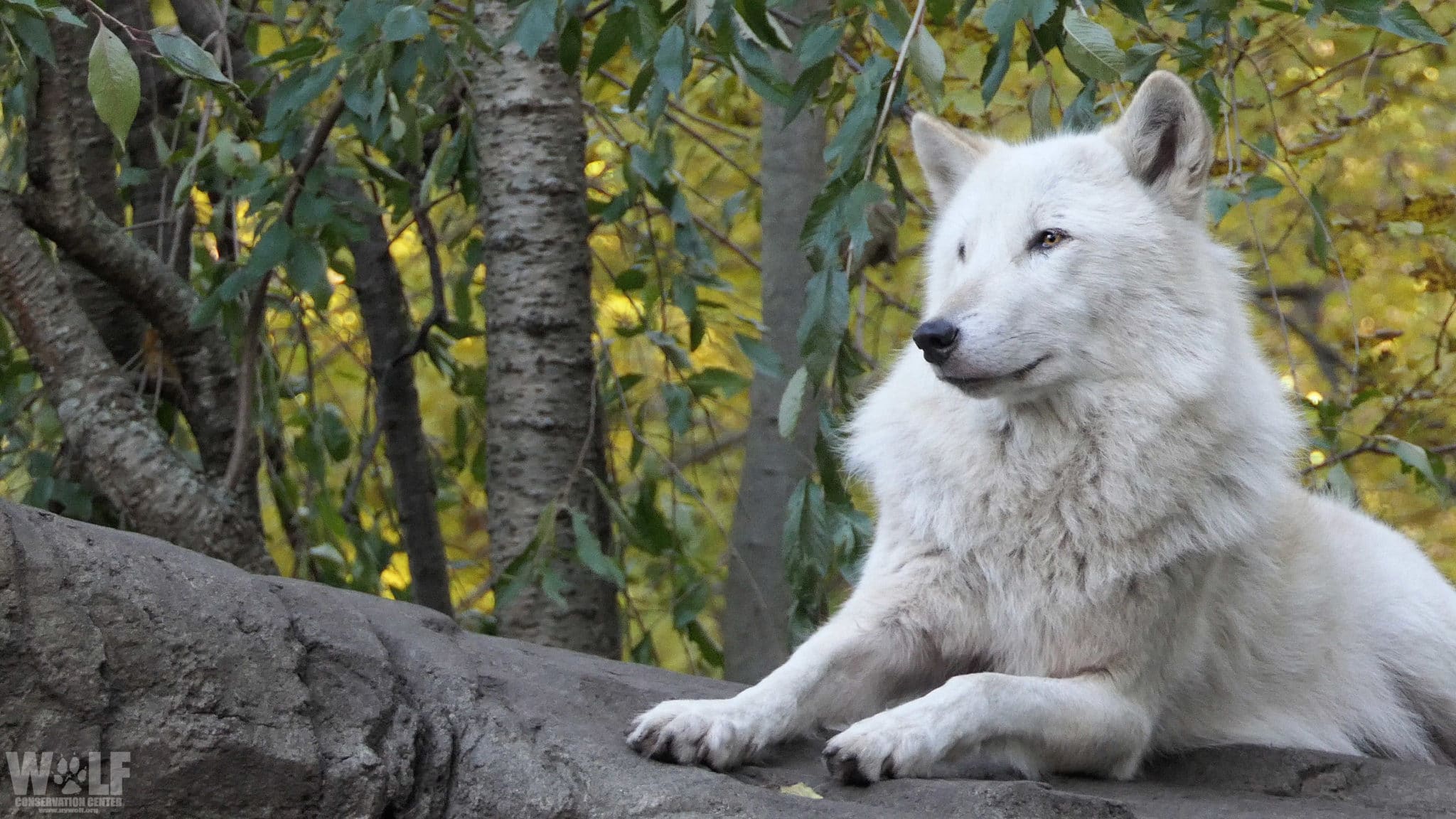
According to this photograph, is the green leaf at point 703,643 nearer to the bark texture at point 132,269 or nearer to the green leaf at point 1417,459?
the bark texture at point 132,269

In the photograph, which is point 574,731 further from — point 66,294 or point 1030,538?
point 66,294

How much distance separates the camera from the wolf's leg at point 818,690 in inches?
94.4

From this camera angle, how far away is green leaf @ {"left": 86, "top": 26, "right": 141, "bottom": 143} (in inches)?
92.7

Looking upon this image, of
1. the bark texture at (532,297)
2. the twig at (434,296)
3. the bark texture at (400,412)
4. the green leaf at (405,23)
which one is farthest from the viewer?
the bark texture at (400,412)

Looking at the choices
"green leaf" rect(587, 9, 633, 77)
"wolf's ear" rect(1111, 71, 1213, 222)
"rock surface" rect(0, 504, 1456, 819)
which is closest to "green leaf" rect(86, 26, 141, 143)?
"rock surface" rect(0, 504, 1456, 819)

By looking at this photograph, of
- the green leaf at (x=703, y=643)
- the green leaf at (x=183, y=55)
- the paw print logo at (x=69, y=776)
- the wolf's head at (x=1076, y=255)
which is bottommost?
the green leaf at (x=703, y=643)

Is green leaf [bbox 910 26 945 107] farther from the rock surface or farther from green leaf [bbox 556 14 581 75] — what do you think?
the rock surface

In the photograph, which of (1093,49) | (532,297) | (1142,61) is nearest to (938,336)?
(1093,49)

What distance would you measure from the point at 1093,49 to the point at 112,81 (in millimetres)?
1876

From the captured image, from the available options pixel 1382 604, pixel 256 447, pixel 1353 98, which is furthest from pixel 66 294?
pixel 1353 98

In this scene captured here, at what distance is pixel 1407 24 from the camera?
2.88 m

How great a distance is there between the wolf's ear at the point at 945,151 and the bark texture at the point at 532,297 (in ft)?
4.40

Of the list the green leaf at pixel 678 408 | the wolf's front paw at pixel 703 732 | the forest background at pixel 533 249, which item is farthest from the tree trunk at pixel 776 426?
the wolf's front paw at pixel 703 732

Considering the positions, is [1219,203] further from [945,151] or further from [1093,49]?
[1093,49]
